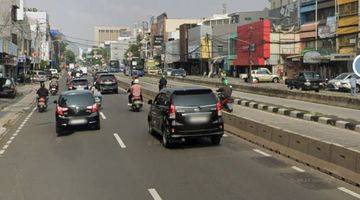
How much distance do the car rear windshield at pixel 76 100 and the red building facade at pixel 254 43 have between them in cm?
5403

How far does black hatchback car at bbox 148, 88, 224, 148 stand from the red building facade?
5820 cm

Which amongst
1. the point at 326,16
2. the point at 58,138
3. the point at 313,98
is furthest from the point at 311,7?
the point at 58,138

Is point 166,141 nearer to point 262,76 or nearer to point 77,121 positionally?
point 77,121

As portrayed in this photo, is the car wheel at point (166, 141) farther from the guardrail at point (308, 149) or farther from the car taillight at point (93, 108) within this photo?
the car taillight at point (93, 108)

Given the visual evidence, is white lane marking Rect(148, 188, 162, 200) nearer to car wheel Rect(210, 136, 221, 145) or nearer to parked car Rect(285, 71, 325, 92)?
car wheel Rect(210, 136, 221, 145)

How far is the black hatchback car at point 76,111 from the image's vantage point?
20.0 metres

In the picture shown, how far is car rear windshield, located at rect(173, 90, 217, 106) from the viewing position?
15.5 metres

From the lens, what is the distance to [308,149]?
12391mm

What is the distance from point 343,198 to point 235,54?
8560cm

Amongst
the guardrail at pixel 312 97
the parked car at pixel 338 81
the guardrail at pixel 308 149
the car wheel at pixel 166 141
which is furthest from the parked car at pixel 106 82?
the car wheel at pixel 166 141

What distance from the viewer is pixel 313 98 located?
34031 millimetres

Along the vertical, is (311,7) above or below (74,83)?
above

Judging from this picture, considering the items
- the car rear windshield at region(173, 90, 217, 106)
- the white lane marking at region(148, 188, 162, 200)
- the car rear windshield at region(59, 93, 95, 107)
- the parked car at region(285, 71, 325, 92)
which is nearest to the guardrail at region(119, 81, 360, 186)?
the car rear windshield at region(173, 90, 217, 106)

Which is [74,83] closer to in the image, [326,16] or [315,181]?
[315,181]
